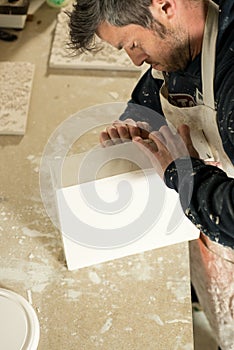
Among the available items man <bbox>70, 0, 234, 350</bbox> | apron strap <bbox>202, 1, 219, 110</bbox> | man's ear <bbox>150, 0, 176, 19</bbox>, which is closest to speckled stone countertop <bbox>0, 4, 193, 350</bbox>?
man <bbox>70, 0, 234, 350</bbox>

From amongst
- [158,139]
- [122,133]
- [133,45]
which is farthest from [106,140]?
[133,45]

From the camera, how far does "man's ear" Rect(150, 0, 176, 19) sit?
1.03 m

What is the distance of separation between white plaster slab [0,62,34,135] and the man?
29 centimetres

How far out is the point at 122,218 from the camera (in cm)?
124

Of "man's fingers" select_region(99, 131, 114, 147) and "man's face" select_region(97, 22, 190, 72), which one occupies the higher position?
"man's face" select_region(97, 22, 190, 72)

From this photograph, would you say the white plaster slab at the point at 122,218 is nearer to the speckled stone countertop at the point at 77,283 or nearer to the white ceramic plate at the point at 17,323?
the speckled stone countertop at the point at 77,283

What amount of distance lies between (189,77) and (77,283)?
0.46 metres

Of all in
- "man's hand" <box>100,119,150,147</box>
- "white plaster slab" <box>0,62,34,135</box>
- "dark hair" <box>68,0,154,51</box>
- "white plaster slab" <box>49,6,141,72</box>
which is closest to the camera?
"dark hair" <box>68,0,154,51</box>

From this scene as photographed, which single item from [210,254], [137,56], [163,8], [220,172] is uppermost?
[163,8]

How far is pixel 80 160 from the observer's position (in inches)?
47.4

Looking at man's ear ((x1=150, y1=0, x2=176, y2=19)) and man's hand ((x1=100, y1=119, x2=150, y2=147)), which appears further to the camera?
man's hand ((x1=100, y1=119, x2=150, y2=147))

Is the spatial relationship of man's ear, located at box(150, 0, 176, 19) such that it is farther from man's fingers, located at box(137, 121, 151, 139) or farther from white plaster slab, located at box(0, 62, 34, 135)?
white plaster slab, located at box(0, 62, 34, 135)

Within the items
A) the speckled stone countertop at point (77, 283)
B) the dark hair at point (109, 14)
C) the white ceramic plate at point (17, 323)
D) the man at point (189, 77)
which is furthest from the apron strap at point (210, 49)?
the white ceramic plate at point (17, 323)

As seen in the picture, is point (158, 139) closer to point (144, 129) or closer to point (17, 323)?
point (144, 129)
